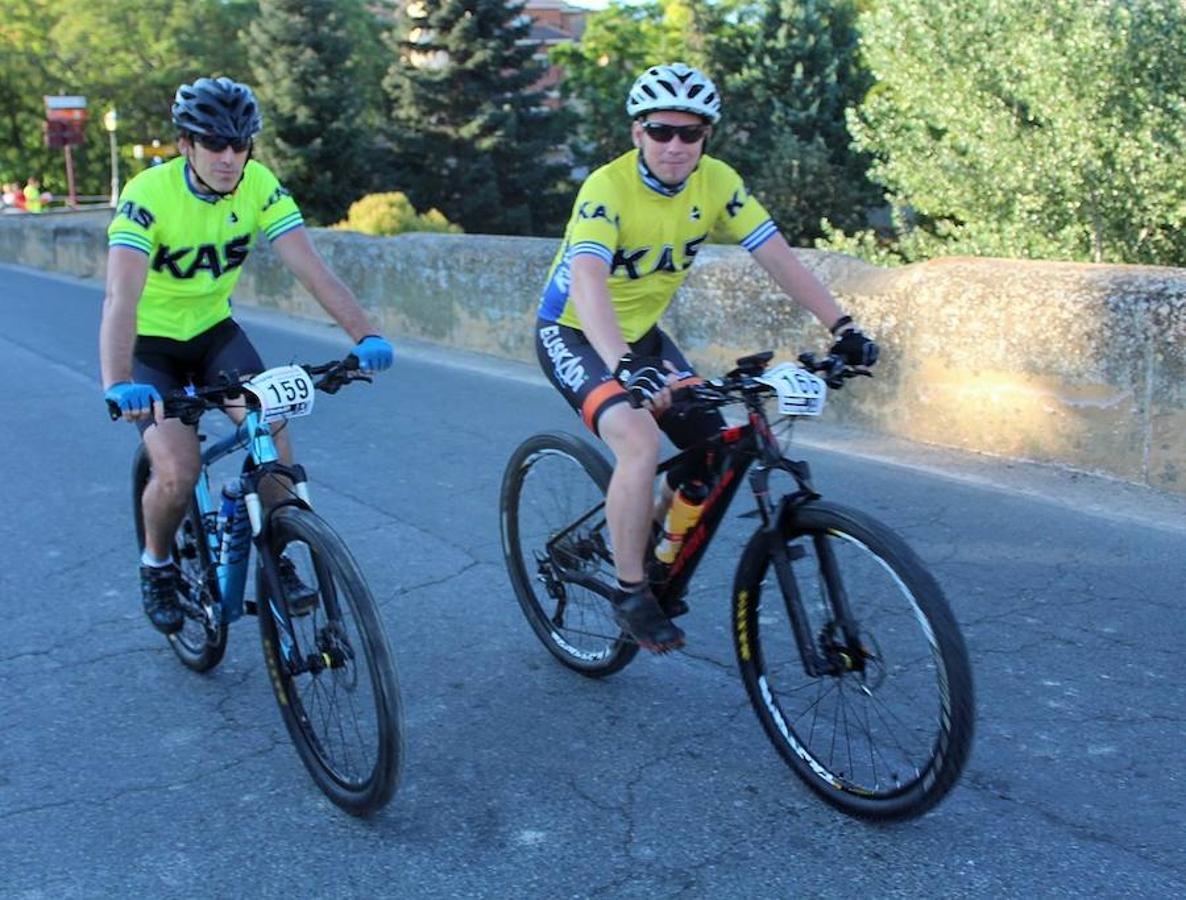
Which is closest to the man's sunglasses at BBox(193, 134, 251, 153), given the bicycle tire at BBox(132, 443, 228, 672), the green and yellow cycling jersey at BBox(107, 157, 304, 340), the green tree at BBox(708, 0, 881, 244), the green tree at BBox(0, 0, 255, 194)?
the green and yellow cycling jersey at BBox(107, 157, 304, 340)

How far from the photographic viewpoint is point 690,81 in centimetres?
373

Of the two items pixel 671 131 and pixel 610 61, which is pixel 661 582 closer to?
pixel 671 131

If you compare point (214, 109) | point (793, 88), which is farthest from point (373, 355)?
point (793, 88)

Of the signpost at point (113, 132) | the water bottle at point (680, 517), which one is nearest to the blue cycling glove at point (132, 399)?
the water bottle at point (680, 517)

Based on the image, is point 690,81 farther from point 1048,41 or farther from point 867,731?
point 1048,41

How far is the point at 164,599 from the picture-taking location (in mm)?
4492

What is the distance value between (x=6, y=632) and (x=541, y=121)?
120 ft

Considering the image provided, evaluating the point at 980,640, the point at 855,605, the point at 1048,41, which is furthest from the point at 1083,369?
the point at 1048,41

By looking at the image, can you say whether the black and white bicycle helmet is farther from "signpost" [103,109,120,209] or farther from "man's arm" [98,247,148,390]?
Answer: "signpost" [103,109,120,209]

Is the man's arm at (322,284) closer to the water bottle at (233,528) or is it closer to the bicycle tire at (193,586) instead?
the water bottle at (233,528)

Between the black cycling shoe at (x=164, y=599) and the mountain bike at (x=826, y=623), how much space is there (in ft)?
5.15

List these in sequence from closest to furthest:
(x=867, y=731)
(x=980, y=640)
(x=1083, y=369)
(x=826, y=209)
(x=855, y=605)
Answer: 1. (x=855, y=605)
2. (x=867, y=731)
3. (x=980, y=640)
4. (x=1083, y=369)
5. (x=826, y=209)

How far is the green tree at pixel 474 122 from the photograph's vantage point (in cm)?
3859

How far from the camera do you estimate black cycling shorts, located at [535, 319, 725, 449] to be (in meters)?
3.84
